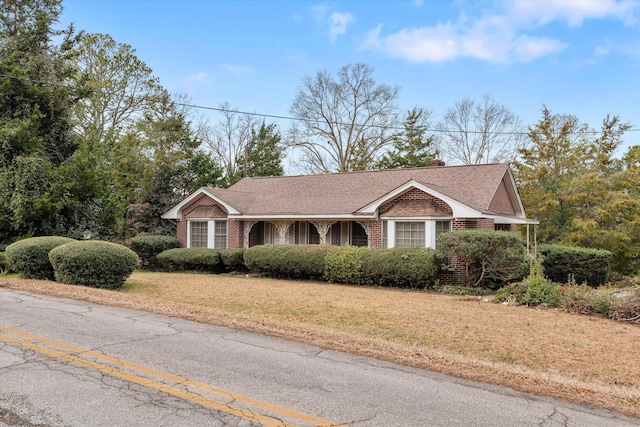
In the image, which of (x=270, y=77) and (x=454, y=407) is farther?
(x=270, y=77)

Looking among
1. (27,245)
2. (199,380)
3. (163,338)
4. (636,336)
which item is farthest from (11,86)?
(636,336)

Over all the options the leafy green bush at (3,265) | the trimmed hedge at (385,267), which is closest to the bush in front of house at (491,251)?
the trimmed hedge at (385,267)

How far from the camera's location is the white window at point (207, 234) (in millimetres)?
22922

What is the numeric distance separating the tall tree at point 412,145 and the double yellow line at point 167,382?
33316mm

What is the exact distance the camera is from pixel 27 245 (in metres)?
13.9

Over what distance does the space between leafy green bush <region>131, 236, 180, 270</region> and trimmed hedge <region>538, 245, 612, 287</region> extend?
53.9 feet

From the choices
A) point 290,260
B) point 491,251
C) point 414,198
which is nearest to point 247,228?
point 290,260

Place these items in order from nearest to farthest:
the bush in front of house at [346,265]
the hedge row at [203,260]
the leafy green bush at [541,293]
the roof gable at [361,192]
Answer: the leafy green bush at [541,293]
the bush in front of house at [346,265]
the roof gable at [361,192]
the hedge row at [203,260]

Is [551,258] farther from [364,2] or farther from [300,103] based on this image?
[300,103]

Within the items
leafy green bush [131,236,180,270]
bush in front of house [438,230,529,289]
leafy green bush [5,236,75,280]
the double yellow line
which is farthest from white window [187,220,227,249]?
the double yellow line

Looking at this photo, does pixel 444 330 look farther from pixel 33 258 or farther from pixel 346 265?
pixel 33 258

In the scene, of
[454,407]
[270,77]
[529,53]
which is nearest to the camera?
[454,407]

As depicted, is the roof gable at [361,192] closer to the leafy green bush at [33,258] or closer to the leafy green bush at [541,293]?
the leafy green bush at [541,293]

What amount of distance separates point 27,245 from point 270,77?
1723 centimetres
